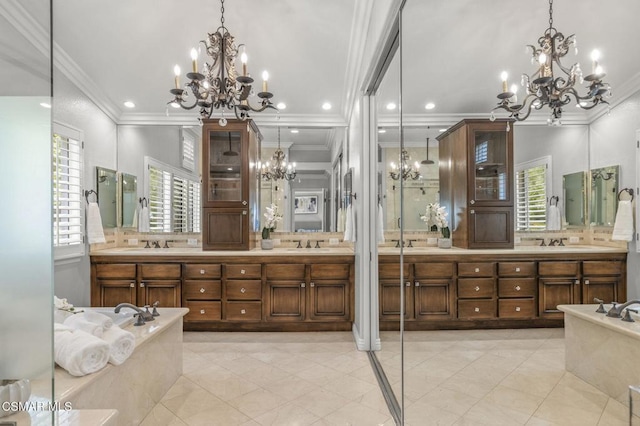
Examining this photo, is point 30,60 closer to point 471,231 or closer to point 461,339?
point 471,231

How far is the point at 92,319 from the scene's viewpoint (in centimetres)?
180

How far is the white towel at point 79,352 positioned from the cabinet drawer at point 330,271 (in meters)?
2.11

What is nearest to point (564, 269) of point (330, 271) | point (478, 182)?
point (478, 182)

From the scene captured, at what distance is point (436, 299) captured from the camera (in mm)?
1425

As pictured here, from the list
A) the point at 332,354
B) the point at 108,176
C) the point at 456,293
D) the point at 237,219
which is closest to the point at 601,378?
the point at 456,293

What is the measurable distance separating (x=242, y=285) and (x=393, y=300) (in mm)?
1831

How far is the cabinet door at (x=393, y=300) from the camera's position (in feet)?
6.08

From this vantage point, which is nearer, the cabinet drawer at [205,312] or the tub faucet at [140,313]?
the tub faucet at [140,313]

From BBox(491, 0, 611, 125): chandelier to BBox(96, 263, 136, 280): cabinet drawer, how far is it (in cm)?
382

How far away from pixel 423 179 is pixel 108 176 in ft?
11.6

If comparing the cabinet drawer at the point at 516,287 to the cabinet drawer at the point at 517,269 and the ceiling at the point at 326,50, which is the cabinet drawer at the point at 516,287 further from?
the ceiling at the point at 326,50

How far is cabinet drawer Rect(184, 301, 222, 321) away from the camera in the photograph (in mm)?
3406

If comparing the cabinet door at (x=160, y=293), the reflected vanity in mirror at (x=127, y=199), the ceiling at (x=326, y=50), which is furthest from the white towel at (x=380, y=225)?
the reflected vanity in mirror at (x=127, y=199)

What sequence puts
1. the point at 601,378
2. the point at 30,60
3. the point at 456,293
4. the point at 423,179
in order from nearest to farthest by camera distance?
the point at 601,378
the point at 30,60
the point at 456,293
the point at 423,179
